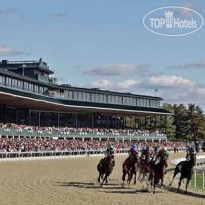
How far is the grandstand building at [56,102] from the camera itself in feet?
186

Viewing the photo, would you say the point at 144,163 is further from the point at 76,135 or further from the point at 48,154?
the point at 76,135

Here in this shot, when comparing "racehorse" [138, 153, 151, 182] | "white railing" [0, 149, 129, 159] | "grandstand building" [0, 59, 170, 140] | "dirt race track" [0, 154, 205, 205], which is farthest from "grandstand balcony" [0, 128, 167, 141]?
"dirt race track" [0, 154, 205, 205]

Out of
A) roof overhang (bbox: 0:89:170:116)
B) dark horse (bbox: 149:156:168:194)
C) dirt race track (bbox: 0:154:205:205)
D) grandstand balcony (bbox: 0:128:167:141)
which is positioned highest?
roof overhang (bbox: 0:89:170:116)

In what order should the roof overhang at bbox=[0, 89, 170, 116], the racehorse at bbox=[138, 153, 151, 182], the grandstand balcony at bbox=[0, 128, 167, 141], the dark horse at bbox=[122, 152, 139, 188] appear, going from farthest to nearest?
1. the roof overhang at bbox=[0, 89, 170, 116]
2. the grandstand balcony at bbox=[0, 128, 167, 141]
3. the racehorse at bbox=[138, 153, 151, 182]
4. the dark horse at bbox=[122, 152, 139, 188]

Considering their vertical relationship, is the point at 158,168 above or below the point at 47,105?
below

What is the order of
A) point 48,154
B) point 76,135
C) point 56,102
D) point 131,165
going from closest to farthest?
point 131,165 < point 48,154 < point 76,135 < point 56,102

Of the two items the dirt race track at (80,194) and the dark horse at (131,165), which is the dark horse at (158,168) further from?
the dark horse at (131,165)

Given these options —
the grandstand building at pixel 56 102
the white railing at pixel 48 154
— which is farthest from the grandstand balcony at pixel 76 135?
the white railing at pixel 48 154

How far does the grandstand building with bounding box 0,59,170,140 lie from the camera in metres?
56.8

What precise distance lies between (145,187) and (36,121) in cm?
4802

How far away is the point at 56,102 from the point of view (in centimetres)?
6359

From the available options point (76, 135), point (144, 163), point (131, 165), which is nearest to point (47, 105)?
point (76, 135)

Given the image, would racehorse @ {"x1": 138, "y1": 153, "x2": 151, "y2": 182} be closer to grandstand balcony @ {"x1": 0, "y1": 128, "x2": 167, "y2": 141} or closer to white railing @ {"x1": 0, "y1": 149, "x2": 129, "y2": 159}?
white railing @ {"x1": 0, "y1": 149, "x2": 129, "y2": 159}

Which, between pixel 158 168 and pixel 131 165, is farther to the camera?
pixel 131 165
